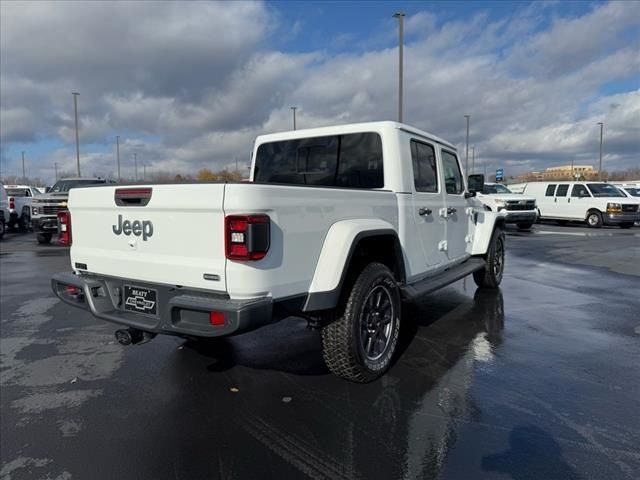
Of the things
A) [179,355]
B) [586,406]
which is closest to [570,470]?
[586,406]

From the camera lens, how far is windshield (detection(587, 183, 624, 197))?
20.5 meters

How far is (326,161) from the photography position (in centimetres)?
483

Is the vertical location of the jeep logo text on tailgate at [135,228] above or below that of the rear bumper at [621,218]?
above

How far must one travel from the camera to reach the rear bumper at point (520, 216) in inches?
715

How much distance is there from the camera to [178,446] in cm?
298

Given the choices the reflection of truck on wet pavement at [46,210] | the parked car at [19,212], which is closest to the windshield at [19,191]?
the parked car at [19,212]

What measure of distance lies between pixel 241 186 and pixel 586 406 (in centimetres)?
294

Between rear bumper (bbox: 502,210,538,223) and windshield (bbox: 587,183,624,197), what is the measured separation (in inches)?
159

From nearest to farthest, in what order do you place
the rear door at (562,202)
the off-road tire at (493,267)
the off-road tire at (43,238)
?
the off-road tire at (493,267), the off-road tire at (43,238), the rear door at (562,202)

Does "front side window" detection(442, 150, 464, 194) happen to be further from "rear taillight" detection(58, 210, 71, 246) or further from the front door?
"rear taillight" detection(58, 210, 71, 246)

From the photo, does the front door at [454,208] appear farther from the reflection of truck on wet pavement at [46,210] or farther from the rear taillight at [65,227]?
the reflection of truck on wet pavement at [46,210]

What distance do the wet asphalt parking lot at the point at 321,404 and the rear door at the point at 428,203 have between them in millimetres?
945

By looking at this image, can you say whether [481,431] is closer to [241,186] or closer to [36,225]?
[241,186]

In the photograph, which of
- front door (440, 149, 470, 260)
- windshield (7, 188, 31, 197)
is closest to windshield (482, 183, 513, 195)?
front door (440, 149, 470, 260)
